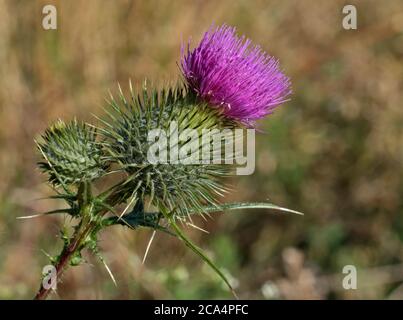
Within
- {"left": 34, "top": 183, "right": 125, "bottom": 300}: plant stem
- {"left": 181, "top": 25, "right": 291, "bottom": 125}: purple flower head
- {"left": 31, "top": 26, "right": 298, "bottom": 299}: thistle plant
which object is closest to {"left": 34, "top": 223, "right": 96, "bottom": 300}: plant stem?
{"left": 34, "top": 183, "right": 125, "bottom": 300}: plant stem

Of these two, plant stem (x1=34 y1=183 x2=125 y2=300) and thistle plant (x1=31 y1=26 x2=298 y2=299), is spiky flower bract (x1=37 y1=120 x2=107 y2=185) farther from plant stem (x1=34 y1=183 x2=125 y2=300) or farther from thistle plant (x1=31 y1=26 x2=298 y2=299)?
plant stem (x1=34 y1=183 x2=125 y2=300)

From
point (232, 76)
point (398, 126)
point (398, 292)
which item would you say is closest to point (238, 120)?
point (232, 76)

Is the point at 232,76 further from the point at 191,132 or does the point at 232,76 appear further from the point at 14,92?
the point at 14,92

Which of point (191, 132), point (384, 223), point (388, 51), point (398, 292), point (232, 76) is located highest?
point (388, 51)

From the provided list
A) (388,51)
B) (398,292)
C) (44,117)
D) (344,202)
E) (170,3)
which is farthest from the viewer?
(388,51)

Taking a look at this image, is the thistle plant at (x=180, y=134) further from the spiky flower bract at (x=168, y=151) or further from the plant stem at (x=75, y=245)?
the plant stem at (x=75, y=245)

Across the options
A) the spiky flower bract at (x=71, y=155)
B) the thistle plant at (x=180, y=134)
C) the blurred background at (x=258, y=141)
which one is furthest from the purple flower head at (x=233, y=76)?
the blurred background at (x=258, y=141)
